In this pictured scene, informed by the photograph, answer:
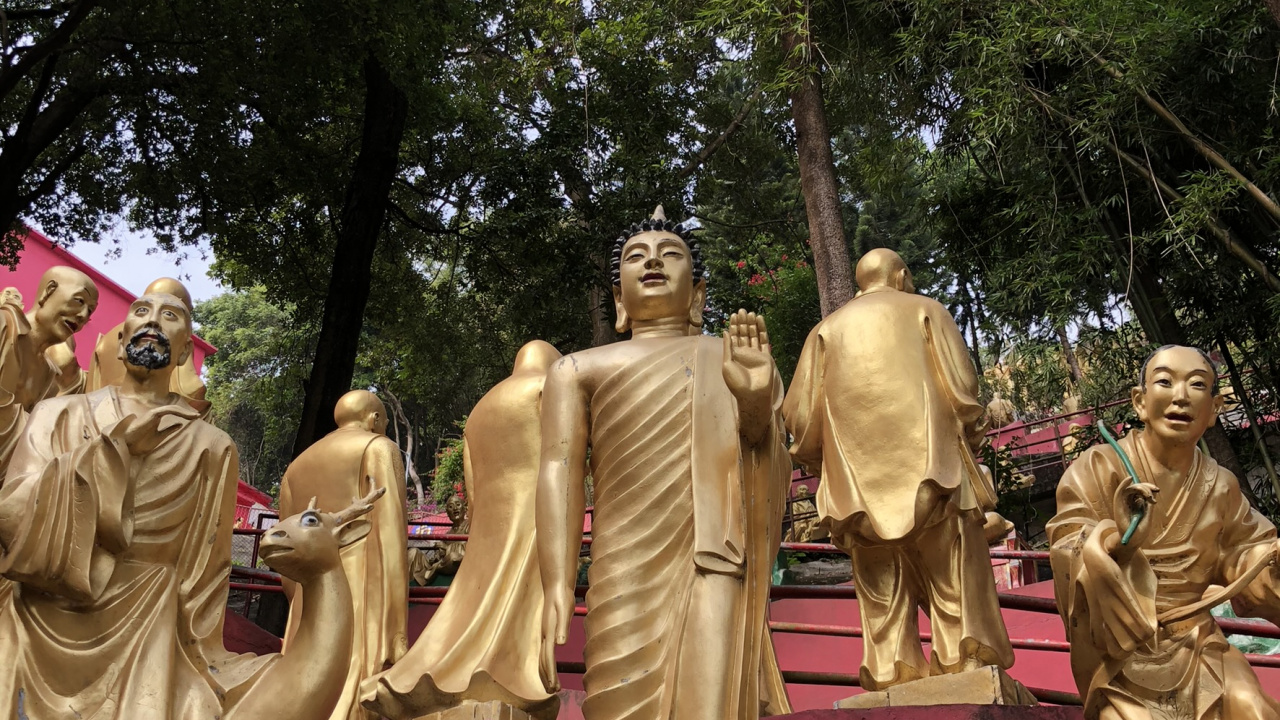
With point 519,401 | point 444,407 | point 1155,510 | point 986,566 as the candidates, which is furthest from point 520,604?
point 444,407

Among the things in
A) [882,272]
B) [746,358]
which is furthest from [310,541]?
[882,272]

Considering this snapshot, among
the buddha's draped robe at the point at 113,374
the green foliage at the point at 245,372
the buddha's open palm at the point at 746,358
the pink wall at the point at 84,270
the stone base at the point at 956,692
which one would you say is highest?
the green foliage at the point at 245,372

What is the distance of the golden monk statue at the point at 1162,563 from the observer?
14.0 ft

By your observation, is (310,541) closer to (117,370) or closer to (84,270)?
(117,370)

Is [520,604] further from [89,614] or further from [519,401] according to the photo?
[89,614]

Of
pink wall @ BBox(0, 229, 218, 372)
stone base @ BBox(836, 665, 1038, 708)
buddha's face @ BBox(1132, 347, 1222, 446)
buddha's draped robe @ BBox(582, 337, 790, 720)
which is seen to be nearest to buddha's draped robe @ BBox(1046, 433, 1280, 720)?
buddha's face @ BBox(1132, 347, 1222, 446)

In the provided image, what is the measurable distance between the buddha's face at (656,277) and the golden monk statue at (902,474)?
0.73m

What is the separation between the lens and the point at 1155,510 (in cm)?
480

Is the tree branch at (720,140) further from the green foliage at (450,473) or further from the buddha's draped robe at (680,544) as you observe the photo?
the buddha's draped robe at (680,544)

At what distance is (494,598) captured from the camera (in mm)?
5496

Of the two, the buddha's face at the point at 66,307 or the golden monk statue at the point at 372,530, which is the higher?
the buddha's face at the point at 66,307

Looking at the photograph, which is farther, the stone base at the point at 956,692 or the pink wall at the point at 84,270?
the pink wall at the point at 84,270

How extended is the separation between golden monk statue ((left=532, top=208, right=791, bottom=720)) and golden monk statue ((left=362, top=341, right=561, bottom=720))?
58cm

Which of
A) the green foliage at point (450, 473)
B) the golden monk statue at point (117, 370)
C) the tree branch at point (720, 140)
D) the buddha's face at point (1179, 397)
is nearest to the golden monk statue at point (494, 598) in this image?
the golden monk statue at point (117, 370)
